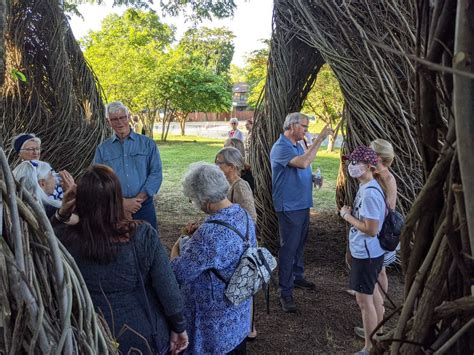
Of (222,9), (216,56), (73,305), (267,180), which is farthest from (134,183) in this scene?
(216,56)

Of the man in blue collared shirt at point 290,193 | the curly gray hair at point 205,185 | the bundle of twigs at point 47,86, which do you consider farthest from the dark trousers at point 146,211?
the bundle of twigs at point 47,86

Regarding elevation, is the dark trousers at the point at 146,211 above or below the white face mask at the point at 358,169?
below

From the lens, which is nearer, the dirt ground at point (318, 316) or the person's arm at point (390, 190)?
the person's arm at point (390, 190)

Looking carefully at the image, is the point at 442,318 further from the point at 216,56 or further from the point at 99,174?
the point at 216,56

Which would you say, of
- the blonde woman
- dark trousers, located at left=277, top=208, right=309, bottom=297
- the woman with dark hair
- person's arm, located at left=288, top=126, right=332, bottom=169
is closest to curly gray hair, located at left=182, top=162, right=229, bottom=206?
the woman with dark hair

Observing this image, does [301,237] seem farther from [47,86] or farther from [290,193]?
[47,86]

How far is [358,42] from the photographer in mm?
4578

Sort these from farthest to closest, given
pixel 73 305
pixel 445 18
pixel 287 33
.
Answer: pixel 287 33
pixel 73 305
pixel 445 18

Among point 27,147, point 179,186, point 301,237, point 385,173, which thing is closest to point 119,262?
point 385,173

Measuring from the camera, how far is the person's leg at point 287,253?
431 cm

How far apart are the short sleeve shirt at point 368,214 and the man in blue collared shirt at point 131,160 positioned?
6.25 ft

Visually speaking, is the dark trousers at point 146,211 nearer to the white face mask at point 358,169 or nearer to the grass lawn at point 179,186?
the white face mask at point 358,169

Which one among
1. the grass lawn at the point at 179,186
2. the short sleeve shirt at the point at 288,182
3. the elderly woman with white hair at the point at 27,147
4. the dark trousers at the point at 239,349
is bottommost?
the grass lawn at the point at 179,186

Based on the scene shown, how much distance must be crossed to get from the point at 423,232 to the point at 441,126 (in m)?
0.20
